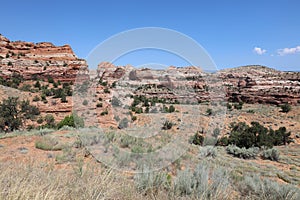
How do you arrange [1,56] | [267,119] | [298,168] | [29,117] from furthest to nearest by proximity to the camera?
[1,56] < [267,119] < [29,117] < [298,168]

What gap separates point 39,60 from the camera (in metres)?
35.7

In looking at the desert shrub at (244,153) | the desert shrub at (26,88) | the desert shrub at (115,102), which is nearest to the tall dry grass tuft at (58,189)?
the desert shrub at (244,153)

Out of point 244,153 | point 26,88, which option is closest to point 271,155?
point 244,153

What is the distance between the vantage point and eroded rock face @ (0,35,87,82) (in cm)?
3109

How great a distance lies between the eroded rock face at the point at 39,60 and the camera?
102 feet

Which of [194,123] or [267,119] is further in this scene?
[267,119]

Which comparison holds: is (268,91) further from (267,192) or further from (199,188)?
(199,188)

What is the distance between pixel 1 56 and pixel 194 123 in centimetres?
3148

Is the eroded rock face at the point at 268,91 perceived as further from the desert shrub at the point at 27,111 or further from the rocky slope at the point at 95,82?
the desert shrub at the point at 27,111

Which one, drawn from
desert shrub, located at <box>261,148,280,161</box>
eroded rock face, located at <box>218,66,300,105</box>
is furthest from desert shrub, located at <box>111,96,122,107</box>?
eroded rock face, located at <box>218,66,300,105</box>

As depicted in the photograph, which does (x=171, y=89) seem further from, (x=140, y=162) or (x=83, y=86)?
(x=140, y=162)

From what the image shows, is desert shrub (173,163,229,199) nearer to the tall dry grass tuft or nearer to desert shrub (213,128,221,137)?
the tall dry grass tuft

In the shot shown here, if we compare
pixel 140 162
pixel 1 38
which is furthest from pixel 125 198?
pixel 1 38

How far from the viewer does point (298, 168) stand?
27.8 ft
